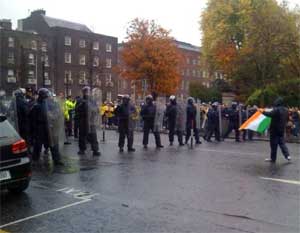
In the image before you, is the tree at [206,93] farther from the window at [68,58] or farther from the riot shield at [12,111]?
the riot shield at [12,111]

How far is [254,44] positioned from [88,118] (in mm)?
27991

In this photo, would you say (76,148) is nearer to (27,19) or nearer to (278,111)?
(278,111)

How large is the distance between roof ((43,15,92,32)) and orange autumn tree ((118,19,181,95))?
2767 centimetres

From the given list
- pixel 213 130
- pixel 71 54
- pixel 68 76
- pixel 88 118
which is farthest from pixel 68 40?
pixel 88 118

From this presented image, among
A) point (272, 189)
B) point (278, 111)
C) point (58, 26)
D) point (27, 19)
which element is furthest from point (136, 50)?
point (272, 189)

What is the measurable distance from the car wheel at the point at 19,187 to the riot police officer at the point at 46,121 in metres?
3.38

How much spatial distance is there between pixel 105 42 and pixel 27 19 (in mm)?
12726

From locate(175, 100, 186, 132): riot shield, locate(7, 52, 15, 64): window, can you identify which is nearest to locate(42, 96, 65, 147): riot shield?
locate(175, 100, 186, 132): riot shield

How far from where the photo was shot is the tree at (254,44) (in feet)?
131

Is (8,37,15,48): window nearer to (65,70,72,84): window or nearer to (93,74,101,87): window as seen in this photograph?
(65,70,72,84): window

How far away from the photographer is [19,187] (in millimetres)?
8594

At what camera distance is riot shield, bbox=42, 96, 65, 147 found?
39.8 ft

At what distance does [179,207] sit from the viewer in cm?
791

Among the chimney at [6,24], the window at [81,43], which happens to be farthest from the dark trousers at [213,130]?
the window at [81,43]
